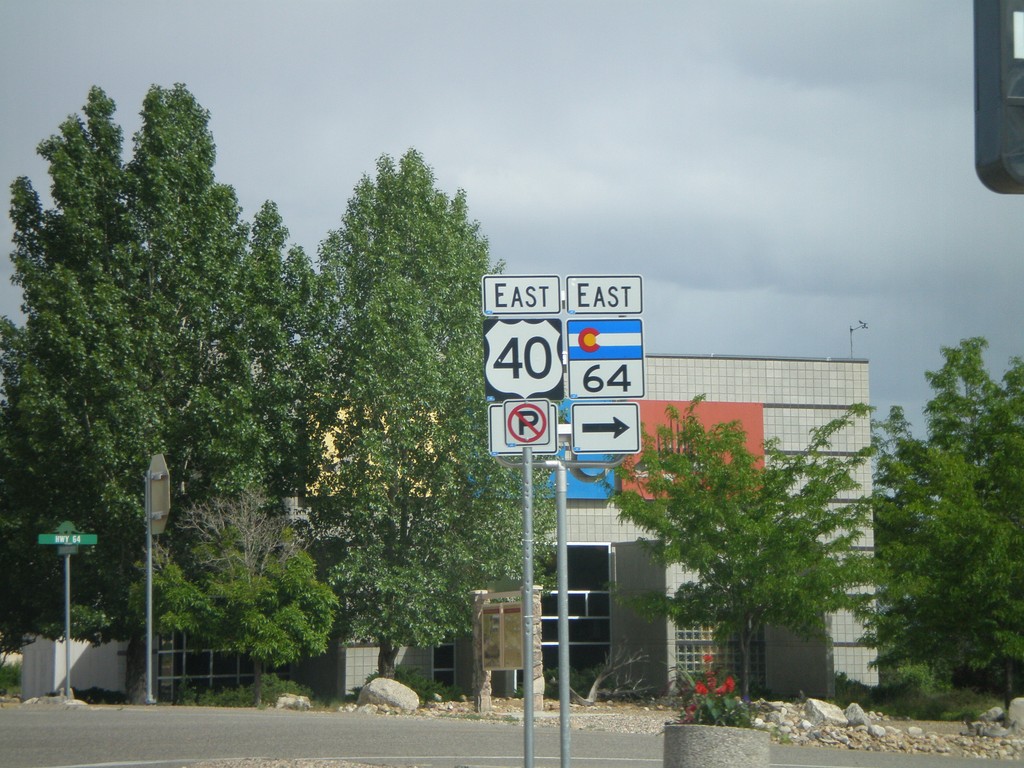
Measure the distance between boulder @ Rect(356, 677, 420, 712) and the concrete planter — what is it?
15080 mm

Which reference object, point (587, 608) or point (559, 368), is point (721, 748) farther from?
point (587, 608)

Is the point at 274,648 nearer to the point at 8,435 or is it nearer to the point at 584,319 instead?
the point at 8,435

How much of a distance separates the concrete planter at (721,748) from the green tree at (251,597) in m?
18.0

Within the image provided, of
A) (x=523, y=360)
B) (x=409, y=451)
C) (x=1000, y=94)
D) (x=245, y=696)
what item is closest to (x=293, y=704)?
(x=245, y=696)

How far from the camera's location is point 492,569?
1267 inches

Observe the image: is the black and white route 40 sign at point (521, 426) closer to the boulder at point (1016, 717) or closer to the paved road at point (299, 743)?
the paved road at point (299, 743)

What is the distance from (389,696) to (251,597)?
4.26m

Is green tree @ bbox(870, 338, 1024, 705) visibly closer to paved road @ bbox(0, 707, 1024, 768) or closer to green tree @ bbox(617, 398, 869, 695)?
green tree @ bbox(617, 398, 869, 695)

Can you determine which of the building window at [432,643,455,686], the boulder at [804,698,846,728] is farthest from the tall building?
the boulder at [804,698,846,728]

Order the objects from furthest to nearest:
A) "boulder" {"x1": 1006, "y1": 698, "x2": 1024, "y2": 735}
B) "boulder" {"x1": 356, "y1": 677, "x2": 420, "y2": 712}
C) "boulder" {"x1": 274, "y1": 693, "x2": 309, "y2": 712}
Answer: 1. "boulder" {"x1": 274, "y1": 693, "x2": 309, "y2": 712}
2. "boulder" {"x1": 356, "y1": 677, "x2": 420, "y2": 712}
3. "boulder" {"x1": 1006, "y1": 698, "x2": 1024, "y2": 735}

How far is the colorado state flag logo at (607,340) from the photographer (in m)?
8.65

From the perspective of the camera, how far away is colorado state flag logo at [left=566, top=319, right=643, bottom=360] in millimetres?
8648

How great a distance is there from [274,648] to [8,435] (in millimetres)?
10053

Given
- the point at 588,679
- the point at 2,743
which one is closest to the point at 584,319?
the point at 2,743
